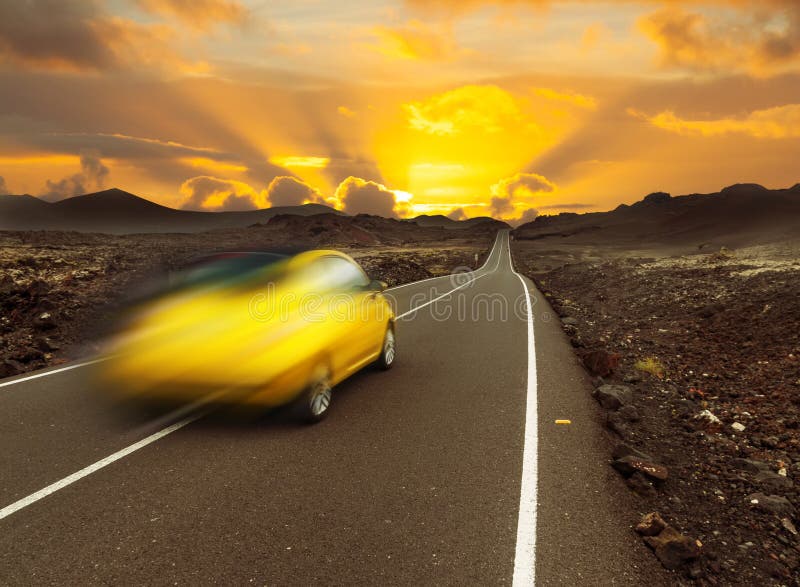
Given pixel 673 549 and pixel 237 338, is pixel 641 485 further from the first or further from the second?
pixel 237 338

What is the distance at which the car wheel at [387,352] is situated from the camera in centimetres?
755

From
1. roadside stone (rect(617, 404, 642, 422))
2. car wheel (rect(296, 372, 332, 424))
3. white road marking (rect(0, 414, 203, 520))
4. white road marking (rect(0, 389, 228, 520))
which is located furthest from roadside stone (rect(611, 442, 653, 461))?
white road marking (rect(0, 414, 203, 520))

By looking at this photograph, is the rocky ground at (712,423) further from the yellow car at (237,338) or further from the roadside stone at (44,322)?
the roadside stone at (44,322)

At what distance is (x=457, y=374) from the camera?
7508 millimetres

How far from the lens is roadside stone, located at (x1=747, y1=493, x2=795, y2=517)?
401 centimetres

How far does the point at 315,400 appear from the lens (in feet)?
→ 17.4

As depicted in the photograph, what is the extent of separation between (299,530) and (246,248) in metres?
3.52

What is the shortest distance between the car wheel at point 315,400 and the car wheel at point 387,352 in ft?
6.63

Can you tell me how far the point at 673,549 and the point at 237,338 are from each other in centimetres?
382

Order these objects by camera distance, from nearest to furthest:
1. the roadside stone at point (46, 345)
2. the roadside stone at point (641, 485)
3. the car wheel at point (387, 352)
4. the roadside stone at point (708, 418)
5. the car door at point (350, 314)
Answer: the roadside stone at point (641, 485)
the roadside stone at point (708, 418)
the car door at point (350, 314)
the car wheel at point (387, 352)
the roadside stone at point (46, 345)

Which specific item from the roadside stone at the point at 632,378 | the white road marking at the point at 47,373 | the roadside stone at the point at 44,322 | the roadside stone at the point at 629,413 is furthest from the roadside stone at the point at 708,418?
the roadside stone at the point at 44,322

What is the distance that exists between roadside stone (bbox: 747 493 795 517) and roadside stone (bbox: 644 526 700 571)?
44.2 inches

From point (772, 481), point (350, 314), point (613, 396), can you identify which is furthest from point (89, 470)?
point (772, 481)

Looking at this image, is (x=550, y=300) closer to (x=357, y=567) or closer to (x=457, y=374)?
(x=457, y=374)
